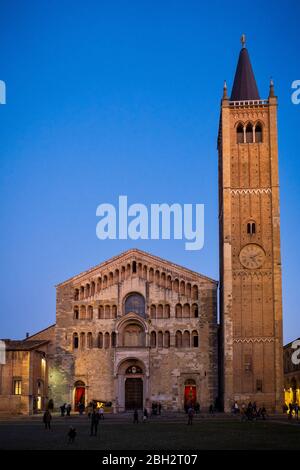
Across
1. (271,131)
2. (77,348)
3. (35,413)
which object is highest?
(271,131)

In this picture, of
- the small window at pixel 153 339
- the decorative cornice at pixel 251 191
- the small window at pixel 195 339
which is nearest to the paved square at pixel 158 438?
the small window at pixel 195 339

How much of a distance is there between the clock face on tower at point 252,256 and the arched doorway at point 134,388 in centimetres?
1237

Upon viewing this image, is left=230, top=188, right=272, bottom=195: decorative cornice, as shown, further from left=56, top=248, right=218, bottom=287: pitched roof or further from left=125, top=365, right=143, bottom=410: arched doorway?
left=125, top=365, right=143, bottom=410: arched doorway

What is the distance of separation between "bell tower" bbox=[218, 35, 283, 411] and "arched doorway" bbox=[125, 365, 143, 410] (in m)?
6.92

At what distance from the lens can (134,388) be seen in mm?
54031

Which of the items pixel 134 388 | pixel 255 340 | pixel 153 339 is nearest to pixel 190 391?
pixel 134 388

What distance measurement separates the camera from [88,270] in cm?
5594

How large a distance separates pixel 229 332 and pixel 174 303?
217 inches

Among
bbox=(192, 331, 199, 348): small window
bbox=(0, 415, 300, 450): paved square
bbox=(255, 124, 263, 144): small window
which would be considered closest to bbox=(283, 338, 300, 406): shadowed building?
bbox=(192, 331, 199, 348): small window

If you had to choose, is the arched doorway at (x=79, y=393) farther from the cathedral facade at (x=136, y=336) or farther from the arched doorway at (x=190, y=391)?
the arched doorway at (x=190, y=391)

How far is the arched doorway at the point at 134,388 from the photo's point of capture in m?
54.0
